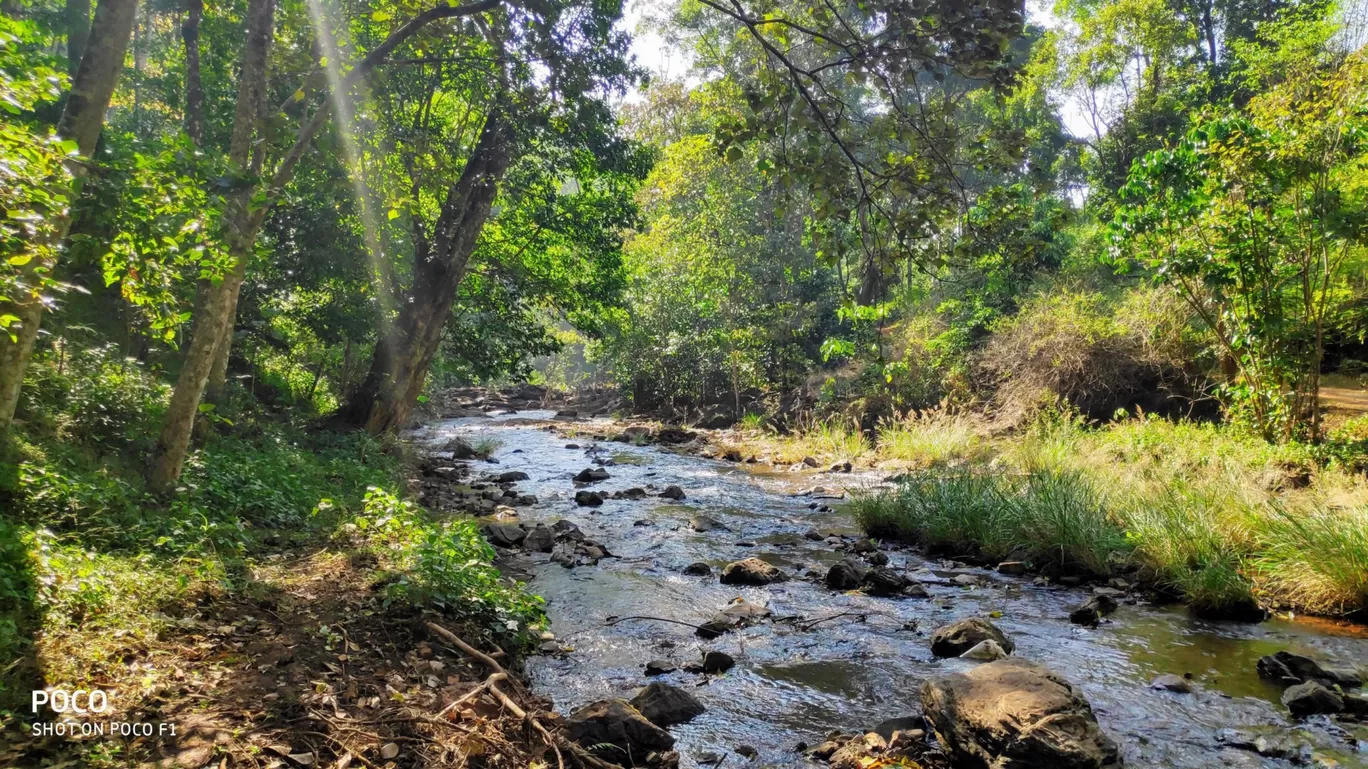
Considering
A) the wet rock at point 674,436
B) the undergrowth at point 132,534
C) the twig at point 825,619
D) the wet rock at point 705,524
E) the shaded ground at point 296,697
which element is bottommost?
the wet rock at point 674,436

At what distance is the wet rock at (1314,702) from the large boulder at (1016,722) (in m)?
1.58

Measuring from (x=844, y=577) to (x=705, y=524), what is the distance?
10.8 ft

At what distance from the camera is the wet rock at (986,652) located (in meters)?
5.25

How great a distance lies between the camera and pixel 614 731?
12.8ft

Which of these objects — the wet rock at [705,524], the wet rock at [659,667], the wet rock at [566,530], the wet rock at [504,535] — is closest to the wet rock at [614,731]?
the wet rock at [659,667]

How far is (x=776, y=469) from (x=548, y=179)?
8.33 m

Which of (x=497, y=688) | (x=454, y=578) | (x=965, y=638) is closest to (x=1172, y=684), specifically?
(x=965, y=638)

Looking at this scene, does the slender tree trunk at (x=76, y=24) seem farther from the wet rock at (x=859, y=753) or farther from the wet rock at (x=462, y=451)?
the wet rock at (x=859, y=753)

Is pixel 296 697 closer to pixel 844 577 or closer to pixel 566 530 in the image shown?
pixel 844 577

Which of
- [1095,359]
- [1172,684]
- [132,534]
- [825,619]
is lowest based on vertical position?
[825,619]

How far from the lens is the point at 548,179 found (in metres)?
15.3

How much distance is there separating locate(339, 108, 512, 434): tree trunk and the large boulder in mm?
11458

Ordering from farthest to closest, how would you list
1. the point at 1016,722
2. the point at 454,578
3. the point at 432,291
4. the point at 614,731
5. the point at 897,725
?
the point at 432,291, the point at 454,578, the point at 897,725, the point at 614,731, the point at 1016,722

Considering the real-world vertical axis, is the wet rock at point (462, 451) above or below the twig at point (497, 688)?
below
